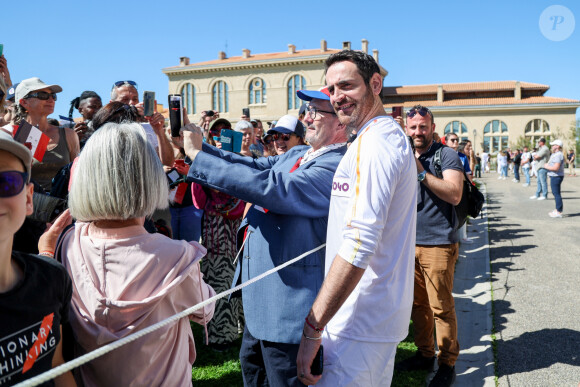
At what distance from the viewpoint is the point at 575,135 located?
53000 millimetres

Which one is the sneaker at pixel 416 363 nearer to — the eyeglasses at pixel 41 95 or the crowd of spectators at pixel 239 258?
the crowd of spectators at pixel 239 258

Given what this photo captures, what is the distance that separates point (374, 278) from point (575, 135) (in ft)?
201

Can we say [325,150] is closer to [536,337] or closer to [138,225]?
[138,225]

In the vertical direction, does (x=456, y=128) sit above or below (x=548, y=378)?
above

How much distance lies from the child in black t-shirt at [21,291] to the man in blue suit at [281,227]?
0.93 meters

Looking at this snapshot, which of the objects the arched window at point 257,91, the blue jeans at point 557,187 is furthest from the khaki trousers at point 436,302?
the arched window at point 257,91

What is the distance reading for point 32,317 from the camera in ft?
4.11

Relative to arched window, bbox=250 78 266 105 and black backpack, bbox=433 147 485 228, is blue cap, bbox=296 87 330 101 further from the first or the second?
arched window, bbox=250 78 266 105

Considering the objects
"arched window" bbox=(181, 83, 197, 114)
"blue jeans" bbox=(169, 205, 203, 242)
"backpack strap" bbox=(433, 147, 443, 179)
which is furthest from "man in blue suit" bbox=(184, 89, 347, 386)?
"arched window" bbox=(181, 83, 197, 114)

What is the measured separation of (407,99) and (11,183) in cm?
6364

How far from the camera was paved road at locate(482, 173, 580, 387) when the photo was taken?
13.5 feet

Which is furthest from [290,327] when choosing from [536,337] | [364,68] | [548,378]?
[536,337]

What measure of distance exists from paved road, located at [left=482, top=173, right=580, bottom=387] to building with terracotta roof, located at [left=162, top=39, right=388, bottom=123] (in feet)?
142

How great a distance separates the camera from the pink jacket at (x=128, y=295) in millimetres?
1611
